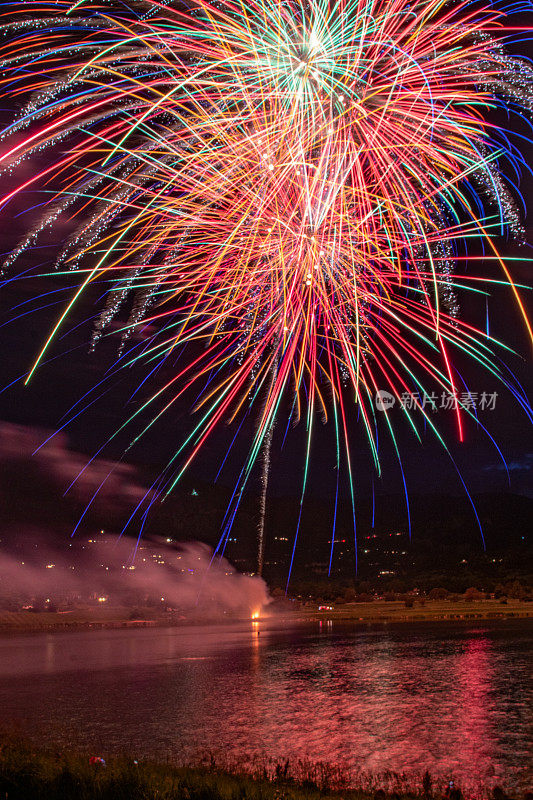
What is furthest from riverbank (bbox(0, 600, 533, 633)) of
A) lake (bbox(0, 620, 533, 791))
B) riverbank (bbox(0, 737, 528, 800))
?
riverbank (bbox(0, 737, 528, 800))

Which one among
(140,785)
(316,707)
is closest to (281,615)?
(316,707)

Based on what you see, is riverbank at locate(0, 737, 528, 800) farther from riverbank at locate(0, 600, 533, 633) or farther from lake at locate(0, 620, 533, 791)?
riverbank at locate(0, 600, 533, 633)

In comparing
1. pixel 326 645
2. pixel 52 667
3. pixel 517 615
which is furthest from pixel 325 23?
pixel 517 615

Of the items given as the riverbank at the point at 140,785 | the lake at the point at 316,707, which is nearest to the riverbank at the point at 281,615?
the lake at the point at 316,707

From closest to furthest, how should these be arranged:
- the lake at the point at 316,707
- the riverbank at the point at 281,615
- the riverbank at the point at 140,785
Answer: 1. the riverbank at the point at 140,785
2. the lake at the point at 316,707
3. the riverbank at the point at 281,615

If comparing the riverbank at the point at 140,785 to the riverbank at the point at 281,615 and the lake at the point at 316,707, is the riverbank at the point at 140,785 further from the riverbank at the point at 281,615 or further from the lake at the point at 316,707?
the riverbank at the point at 281,615

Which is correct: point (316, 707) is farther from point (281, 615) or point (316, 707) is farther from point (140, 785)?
point (281, 615)
